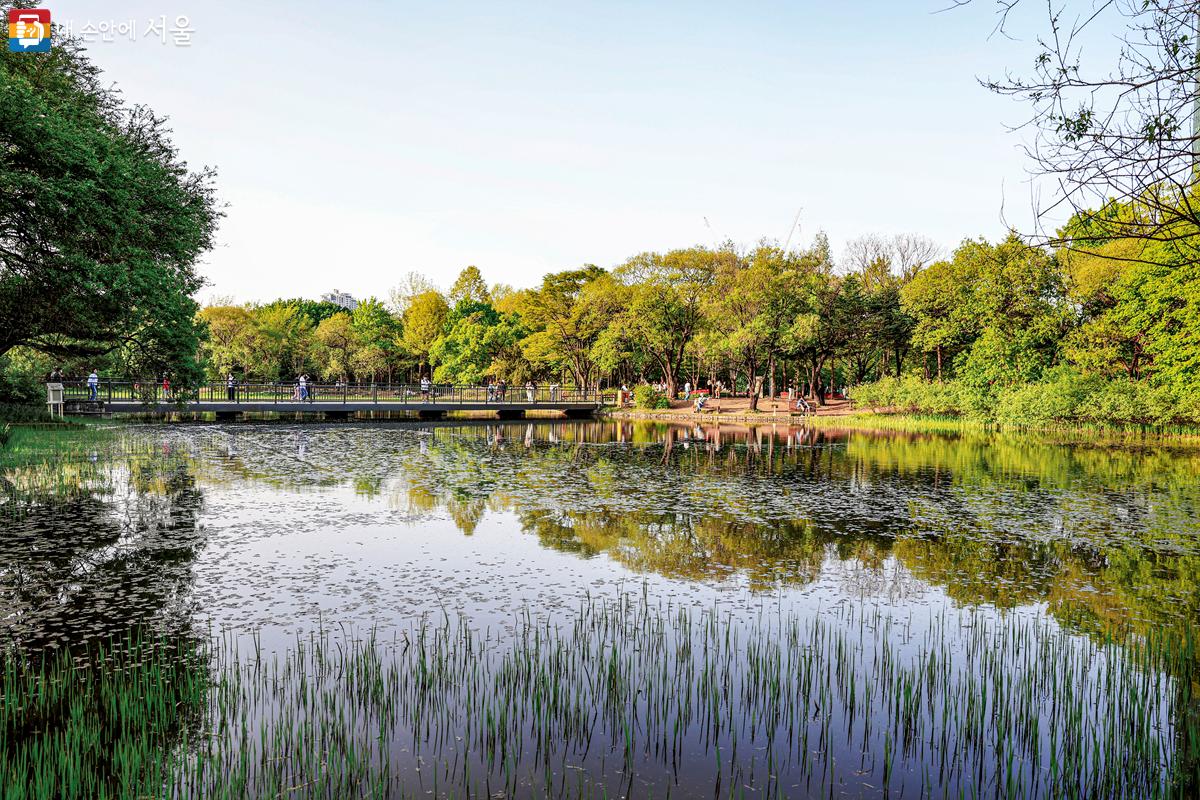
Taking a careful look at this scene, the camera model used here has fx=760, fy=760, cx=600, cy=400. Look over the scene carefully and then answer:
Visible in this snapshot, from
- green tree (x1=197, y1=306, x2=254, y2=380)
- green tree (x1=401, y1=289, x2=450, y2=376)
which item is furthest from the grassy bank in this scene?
green tree (x1=197, y1=306, x2=254, y2=380)

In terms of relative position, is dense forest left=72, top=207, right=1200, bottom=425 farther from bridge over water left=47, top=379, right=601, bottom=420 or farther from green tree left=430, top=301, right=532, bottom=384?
bridge over water left=47, top=379, right=601, bottom=420

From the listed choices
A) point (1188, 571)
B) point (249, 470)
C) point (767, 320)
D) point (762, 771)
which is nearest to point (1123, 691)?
point (762, 771)

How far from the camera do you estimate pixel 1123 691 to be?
257 inches

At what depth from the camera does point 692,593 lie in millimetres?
10000

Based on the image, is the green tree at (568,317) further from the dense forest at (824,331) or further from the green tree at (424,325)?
the green tree at (424,325)

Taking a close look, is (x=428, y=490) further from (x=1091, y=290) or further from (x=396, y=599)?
(x=1091, y=290)

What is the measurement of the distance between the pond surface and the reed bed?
4 cm

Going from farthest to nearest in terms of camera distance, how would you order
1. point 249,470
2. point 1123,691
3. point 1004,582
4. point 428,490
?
point 249,470
point 428,490
point 1004,582
point 1123,691

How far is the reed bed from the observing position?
5305 mm

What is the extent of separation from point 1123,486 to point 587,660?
18.2 m

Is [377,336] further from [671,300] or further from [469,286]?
[671,300]

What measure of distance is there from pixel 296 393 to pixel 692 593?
4948cm
